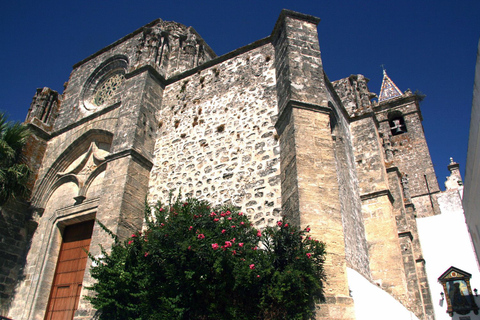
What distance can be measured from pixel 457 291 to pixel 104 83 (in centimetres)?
1420

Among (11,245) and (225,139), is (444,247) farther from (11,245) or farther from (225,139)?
(11,245)

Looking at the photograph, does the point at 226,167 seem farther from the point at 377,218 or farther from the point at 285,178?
the point at 377,218

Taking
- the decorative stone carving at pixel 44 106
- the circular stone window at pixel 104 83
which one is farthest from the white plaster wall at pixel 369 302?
the decorative stone carving at pixel 44 106

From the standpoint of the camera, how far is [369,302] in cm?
620

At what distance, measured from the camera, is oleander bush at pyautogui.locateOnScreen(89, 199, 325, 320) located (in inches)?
206

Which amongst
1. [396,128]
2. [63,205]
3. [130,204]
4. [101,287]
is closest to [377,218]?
[130,204]

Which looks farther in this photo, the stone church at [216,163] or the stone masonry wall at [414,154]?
the stone masonry wall at [414,154]

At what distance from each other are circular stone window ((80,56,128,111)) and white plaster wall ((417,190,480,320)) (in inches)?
519

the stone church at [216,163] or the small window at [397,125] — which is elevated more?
the small window at [397,125]

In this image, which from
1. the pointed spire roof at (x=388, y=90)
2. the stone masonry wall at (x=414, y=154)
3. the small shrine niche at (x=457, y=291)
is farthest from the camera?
the pointed spire roof at (x=388, y=90)

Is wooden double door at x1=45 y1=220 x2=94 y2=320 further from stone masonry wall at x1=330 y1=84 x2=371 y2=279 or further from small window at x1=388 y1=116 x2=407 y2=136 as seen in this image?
small window at x1=388 y1=116 x2=407 y2=136

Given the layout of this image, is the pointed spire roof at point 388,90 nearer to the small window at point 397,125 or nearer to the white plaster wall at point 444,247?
the small window at point 397,125

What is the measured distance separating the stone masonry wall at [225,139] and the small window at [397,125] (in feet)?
67.6

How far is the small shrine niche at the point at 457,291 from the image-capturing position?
12.5m
